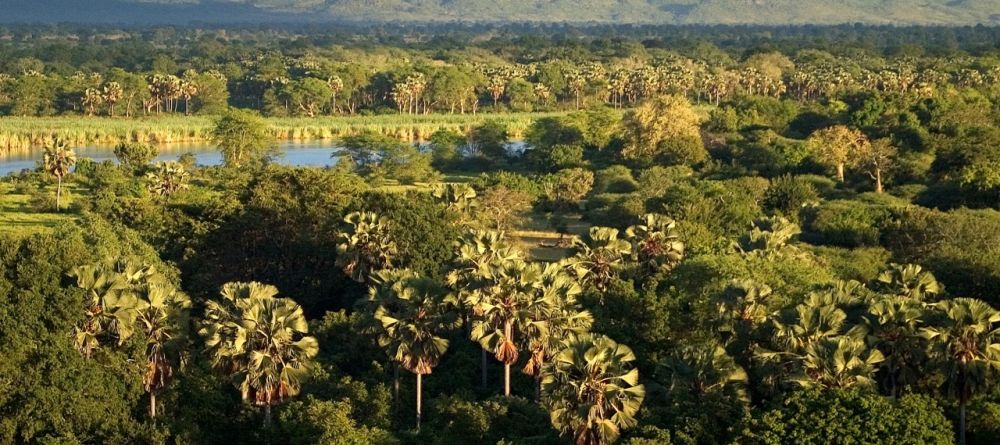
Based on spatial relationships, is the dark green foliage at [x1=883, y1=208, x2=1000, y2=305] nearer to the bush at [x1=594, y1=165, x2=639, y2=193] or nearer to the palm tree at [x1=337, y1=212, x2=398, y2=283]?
the palm tree at [x1=337, y1=212, x2=398, y2=283]

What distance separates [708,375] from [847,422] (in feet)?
11.4

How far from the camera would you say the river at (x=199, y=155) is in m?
87.7

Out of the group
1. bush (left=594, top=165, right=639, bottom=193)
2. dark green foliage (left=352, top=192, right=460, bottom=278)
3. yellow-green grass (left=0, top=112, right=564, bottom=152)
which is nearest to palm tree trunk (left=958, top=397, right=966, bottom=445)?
dark green foliage (left=352, top=192, right=460, bottom=278)

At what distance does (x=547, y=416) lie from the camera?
2866 centimetres

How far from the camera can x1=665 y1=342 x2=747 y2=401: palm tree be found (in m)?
27.5

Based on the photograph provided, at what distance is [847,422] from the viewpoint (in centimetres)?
2497

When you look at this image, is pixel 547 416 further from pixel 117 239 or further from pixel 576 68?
pixel 576 68

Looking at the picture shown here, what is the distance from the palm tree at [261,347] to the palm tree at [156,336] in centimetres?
167

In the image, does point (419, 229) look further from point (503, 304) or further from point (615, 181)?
point (615, 181)

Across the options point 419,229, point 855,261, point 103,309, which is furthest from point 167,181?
point 855,261

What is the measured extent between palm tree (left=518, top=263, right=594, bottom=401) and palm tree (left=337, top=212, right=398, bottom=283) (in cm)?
986

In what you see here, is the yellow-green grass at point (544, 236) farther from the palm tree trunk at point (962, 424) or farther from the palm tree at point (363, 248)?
the palm tree trunk at point (962, 424)

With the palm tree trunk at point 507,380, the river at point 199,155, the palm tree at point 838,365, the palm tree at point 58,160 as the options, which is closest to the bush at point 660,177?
the river at point 199,155

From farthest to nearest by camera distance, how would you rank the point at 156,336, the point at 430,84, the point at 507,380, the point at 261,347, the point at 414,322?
the point at 430,84 < the point at 507,380 < the point at 414,322 < the point at 156,336 < the point at 261,347
